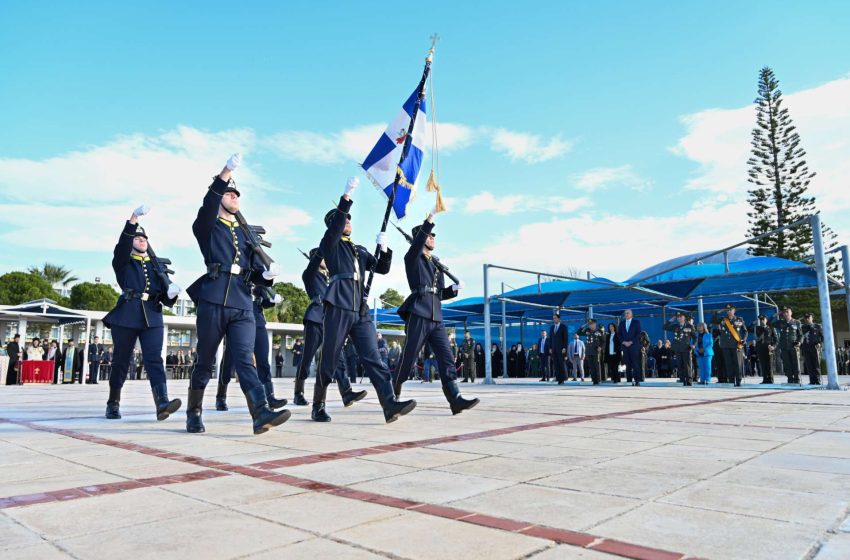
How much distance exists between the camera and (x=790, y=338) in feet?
43.2

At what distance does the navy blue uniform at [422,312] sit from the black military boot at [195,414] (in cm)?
219

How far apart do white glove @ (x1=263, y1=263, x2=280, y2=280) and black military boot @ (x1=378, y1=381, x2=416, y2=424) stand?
59.1 inches

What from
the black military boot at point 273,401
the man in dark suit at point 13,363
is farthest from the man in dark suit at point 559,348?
the man in dark suit at point 13,363

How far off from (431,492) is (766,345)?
13618 millimetres

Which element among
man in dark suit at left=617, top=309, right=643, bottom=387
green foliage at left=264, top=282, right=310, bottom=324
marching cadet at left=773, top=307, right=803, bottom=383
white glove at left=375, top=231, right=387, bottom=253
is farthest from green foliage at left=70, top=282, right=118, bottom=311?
white glove at left=375, top=231, right=387, bottom=253

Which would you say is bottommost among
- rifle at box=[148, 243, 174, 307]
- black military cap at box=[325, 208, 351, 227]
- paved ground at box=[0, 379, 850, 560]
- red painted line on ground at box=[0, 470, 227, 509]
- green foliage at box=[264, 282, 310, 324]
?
paved ground at box=[0, 379, 850, 560]

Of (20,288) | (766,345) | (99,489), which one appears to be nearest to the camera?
(99,489)

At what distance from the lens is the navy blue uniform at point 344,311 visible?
5.88 meters

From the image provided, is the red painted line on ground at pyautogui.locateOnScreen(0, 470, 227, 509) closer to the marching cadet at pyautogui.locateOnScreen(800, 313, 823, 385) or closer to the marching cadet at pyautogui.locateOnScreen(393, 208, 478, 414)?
the marching cadet at pyautogui.locateOnScreen(393, 208, 478, 414)

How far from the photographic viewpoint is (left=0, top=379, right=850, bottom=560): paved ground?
2.08 meters

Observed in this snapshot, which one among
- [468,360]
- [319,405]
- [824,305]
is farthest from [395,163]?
[468,360]

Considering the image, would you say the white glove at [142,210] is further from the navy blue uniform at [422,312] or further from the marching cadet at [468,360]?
the marching cadet at [468,360]

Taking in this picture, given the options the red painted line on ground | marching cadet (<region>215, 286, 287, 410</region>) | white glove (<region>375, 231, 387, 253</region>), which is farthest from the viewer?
marching cadet (<region>215, 286, 287, 410</region>)

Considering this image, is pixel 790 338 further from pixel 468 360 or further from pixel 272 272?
pixel 272 272
